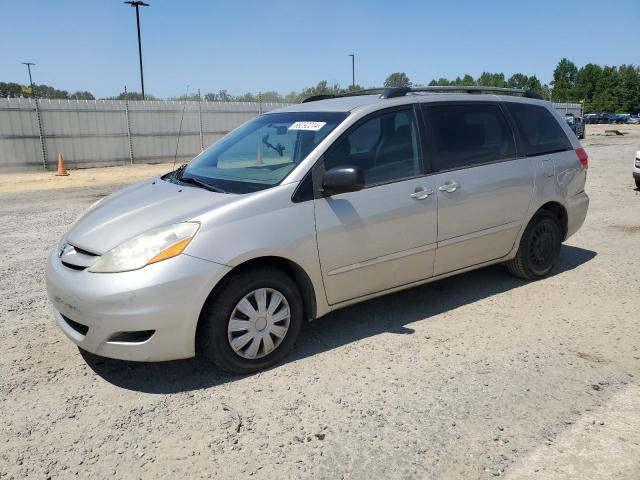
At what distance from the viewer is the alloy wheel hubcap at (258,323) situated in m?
3.35

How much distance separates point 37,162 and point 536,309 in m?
18.4

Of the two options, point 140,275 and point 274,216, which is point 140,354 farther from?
point 274,216

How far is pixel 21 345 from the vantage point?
3.93 meters

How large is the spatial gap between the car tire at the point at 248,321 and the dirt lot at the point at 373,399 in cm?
14

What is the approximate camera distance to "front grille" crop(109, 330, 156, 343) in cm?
314

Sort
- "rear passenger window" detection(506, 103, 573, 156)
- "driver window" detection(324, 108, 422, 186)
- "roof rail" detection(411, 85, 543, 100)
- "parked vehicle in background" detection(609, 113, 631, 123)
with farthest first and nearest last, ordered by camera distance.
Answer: "parked vehicle in background" detection(609, 113, 631, 123)
"rear passenger window" detection(506, 103, 573, 156)
"roof rail" detection(411, 85, 543, 100)
"driver window" detection(324, 108, 422, 186)

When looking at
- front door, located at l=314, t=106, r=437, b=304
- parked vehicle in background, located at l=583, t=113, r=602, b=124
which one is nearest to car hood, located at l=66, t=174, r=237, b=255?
front door, located at l=314, t=106, r=437, b=304

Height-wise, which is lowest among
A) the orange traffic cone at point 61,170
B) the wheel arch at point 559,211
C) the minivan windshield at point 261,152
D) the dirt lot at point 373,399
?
the dirt lot at point 373,399

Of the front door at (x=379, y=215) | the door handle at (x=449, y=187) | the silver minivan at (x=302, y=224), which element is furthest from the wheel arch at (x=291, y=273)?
the door handle at (x=449, y=187)

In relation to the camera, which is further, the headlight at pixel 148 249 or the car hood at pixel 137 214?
the car hood at pixel 137 214

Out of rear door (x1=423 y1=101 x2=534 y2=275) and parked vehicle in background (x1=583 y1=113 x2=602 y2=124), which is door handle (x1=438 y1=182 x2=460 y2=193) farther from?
parked vehicle in background (x1=583 y1=113 x2=602 y2=124)

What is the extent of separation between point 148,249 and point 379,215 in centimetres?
163

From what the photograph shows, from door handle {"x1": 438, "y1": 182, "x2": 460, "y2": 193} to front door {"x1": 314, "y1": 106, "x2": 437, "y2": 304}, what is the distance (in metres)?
0.11

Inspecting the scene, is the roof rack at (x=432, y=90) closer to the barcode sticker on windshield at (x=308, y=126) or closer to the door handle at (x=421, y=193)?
the barcode sticker on windshield at (x=308, y=126)
